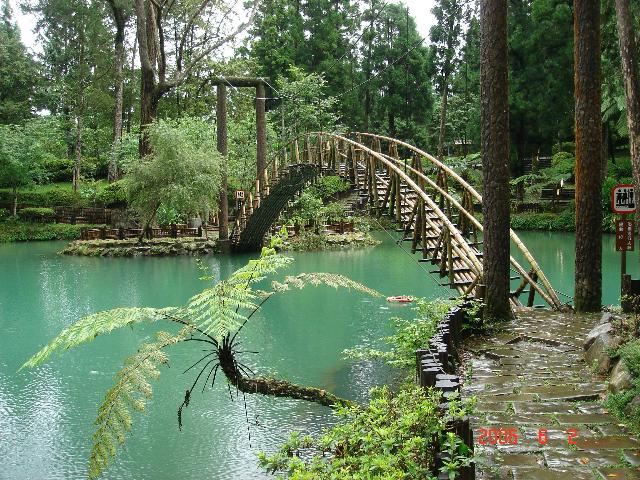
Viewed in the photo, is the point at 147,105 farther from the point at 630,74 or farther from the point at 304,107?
the point at 630,74

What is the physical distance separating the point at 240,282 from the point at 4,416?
437cm

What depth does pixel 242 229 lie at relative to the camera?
2527 cm

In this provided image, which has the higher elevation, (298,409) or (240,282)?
(240,282)

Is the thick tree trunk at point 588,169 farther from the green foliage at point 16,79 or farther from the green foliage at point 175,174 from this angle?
the green foliage at point 16,79

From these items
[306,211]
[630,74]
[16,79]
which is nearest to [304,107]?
[306,211]

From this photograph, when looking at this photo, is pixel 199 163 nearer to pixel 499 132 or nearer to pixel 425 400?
pixel 499 132

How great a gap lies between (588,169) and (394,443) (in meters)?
6.91

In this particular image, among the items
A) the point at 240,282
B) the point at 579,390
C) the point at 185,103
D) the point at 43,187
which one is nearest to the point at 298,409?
the point at 240,282

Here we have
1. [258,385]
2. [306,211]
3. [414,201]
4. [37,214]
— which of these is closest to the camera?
[258,385]

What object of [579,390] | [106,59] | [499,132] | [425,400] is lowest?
[579,390]

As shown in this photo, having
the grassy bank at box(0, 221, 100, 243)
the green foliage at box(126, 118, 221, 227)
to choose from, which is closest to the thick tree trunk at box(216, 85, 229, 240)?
the green foliage at box(126, 118, 221, 227)

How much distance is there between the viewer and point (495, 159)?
903cm

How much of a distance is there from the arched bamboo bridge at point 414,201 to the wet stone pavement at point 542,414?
5.98 ft

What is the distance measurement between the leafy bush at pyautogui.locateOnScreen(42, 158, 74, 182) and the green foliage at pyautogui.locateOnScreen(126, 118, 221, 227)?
1857 centimetres
